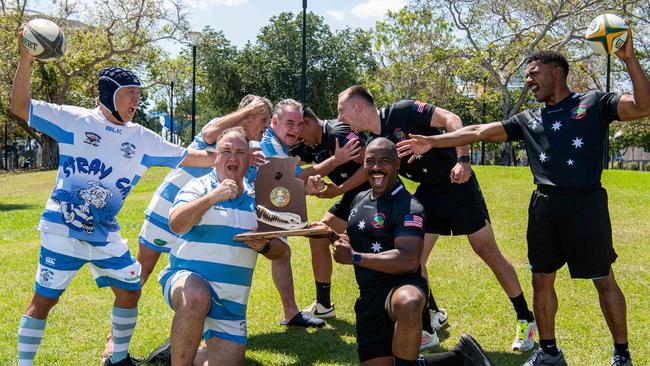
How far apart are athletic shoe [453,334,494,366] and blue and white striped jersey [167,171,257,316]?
1.70m

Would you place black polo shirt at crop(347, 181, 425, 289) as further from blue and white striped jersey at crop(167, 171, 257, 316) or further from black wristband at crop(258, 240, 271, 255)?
blue and white striped jersey at crop(167, 171, 257, 316)

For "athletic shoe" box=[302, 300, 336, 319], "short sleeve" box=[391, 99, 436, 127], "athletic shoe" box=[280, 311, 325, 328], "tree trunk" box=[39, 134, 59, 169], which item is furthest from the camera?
"tree trunk" box=[39, 134, 59, 169]

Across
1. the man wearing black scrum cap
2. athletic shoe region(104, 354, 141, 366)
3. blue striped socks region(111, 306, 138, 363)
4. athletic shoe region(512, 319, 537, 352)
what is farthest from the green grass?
the man wearing black scrum cap

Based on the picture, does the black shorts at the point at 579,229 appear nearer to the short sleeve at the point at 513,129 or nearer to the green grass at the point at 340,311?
the short sleeve at the point at 513,129

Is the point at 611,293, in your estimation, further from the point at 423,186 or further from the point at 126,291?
the point at 126,291

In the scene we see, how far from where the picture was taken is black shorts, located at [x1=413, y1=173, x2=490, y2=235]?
5.84 metres

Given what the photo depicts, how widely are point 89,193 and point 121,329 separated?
111cm

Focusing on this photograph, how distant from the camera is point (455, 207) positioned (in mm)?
5852

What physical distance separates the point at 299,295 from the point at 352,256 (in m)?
3.54

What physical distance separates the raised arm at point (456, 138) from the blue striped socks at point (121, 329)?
2522 mm

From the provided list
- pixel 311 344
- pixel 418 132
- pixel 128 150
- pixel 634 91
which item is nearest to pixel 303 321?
pixel 311 344

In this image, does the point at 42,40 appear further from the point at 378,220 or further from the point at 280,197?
the point at 378,220

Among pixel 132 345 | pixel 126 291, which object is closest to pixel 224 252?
pixel 126 291

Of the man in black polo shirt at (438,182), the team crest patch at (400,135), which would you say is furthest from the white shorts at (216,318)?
the team crest patch at (400,135)
